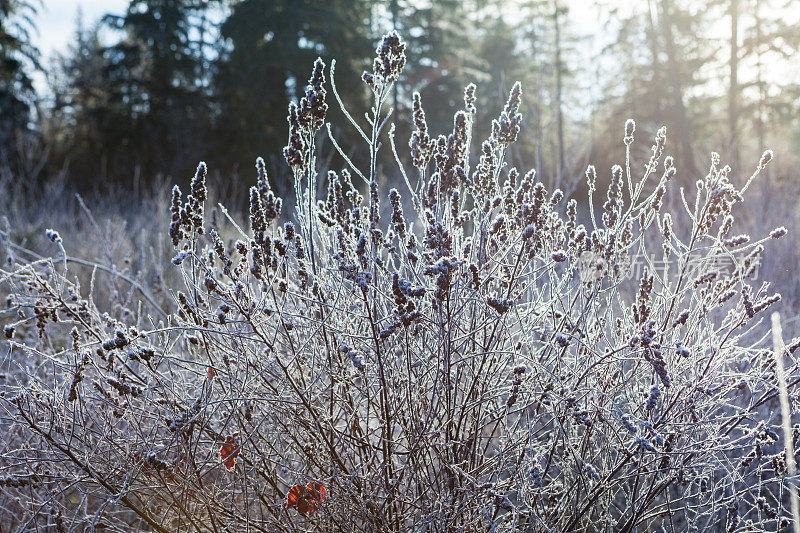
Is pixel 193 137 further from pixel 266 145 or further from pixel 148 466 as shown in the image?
pixel 148 466

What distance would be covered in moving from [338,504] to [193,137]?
18467 mm

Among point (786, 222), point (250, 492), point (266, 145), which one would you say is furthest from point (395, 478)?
point (266, 145)

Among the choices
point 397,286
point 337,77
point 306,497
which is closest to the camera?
point 397,286

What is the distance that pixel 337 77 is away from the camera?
605 inches

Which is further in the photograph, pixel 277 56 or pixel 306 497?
pixel 277 56

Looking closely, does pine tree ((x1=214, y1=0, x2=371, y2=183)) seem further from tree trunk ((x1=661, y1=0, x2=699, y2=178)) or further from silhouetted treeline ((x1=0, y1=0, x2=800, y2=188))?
tree trunk ((x1=661, y1=0, x2=699, y2=178))

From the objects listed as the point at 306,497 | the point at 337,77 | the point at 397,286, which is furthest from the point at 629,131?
the point at 337,77

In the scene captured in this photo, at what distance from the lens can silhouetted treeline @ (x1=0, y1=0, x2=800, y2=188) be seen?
1614 centimetres

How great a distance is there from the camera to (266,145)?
16641 millimetres

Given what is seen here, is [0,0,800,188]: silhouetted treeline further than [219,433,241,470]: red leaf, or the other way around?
[0,0,800,188]: silhouetted treeline

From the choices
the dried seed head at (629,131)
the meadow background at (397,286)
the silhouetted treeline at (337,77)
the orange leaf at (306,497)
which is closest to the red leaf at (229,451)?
the meadow background at (397,286)

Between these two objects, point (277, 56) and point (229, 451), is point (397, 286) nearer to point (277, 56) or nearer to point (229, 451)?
point (229, 451)

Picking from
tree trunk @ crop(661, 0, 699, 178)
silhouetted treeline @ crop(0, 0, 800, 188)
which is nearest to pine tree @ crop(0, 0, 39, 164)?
silhouetted treeline @ crop(0, 0, 800, 188)

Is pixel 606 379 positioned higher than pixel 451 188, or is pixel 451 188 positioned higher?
pixel 451 188
